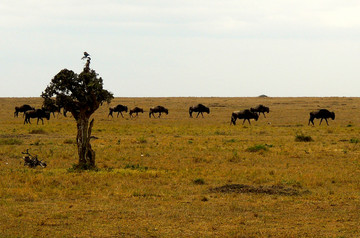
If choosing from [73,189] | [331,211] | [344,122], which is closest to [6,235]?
[73,189]

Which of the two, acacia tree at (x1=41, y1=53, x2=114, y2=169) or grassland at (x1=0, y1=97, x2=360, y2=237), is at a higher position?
acacia tree at (x1=41, y1=53, x2=114, y2=169)

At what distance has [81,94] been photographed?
64.6 feet

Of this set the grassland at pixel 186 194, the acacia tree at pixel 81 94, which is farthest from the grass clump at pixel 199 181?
the acacia tree at pixel 81 94

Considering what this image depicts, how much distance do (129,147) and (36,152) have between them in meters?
5.04

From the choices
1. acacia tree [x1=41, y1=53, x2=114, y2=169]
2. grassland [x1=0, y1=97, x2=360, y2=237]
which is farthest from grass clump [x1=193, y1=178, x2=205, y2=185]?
acacia tree [x1=41, y1=53, x2=114, y2=169]

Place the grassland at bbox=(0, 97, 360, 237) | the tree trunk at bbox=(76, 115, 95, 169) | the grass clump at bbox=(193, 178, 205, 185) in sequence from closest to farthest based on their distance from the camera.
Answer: the grassland at bbox=(0, 97, 360, 237), the grass clump at bbox=(193, 178, 205, 185), the tree trunk at bbox=(76, 115, 95, 169)

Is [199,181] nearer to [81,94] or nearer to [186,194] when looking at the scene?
[186,194]

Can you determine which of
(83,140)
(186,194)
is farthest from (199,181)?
(83,140)

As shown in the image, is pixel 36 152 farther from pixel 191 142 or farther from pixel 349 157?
pixel 349 157

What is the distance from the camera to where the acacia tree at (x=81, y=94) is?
1970 cm

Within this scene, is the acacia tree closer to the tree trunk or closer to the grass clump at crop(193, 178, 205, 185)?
the tree trunk

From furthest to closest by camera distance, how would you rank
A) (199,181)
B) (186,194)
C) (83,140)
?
(83,140)
(199,181)
(186,194)

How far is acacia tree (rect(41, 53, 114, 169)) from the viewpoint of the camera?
19703 mm

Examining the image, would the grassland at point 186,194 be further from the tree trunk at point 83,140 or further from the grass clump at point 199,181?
the tree trunk at point 83,140
